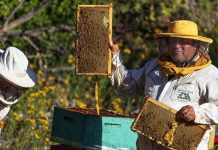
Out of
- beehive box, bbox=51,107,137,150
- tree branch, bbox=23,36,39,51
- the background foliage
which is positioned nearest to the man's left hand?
beehive box, bbox=51,107,137,150

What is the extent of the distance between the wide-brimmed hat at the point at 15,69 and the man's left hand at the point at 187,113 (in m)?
0.98

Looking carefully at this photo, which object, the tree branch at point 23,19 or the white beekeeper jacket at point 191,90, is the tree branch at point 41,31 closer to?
the tree branch at point 23,19

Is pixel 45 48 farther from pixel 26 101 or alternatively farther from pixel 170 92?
pixel 170 92

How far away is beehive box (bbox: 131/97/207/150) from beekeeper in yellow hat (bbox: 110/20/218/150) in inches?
2.4

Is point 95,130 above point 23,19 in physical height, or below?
below

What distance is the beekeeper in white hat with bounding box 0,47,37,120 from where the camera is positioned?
575 cm

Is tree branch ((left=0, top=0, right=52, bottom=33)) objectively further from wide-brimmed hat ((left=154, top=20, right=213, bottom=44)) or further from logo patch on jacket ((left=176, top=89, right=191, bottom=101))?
logo patch on jacket ((left=176, top=89, right=191, bottom=101))

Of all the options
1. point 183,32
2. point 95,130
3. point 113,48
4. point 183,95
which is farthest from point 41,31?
point 183,95

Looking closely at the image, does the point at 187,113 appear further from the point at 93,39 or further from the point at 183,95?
the point at 93,39

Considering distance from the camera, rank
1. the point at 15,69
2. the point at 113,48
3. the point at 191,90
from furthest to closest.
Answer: the point at 113,48 → the point at 191,90 → the point at 15,69

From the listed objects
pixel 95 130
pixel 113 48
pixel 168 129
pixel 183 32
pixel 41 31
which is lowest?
pixel 95 130

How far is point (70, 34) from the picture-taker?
10625 mm

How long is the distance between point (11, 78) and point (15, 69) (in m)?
0.16

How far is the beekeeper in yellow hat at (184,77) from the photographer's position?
6109mm
